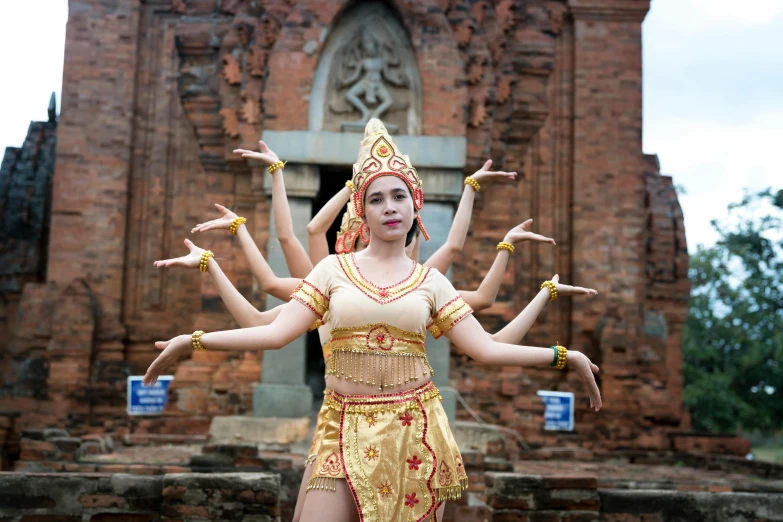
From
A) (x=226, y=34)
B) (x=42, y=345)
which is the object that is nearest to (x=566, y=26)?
(x=226, y=34)

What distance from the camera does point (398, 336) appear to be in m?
3.54

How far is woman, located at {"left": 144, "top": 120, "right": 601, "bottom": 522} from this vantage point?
340 centimetres

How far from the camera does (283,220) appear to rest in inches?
174

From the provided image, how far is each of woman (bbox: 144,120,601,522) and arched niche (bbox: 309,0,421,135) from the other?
24.0 feet

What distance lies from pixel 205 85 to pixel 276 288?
853 cm

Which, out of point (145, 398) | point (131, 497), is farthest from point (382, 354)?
point (145, 398)

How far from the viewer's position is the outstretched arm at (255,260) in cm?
418

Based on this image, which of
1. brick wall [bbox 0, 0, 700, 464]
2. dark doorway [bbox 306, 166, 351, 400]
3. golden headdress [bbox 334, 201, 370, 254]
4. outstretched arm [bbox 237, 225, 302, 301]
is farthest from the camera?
dark doorway [bbox 306, 166, 351, 400]

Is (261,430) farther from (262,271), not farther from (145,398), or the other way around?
(262,271)

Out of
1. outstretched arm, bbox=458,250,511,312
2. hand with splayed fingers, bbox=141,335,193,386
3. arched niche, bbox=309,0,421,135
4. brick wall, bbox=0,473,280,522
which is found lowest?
brick wall, bbox=0,473,280,522

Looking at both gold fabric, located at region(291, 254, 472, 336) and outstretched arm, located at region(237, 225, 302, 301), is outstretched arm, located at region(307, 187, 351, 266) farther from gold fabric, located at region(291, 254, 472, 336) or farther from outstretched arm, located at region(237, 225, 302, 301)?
gold fabric, located at region(291, 254, 472, 336)

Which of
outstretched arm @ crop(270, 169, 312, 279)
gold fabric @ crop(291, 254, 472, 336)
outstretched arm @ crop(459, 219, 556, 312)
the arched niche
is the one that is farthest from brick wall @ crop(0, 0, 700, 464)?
gold fabric @ crop(291, 254, 472, 336)

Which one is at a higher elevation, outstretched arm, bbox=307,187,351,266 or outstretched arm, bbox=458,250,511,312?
outstretched arm, bbox=307,187,351,266

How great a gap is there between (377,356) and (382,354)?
0.02 metres
